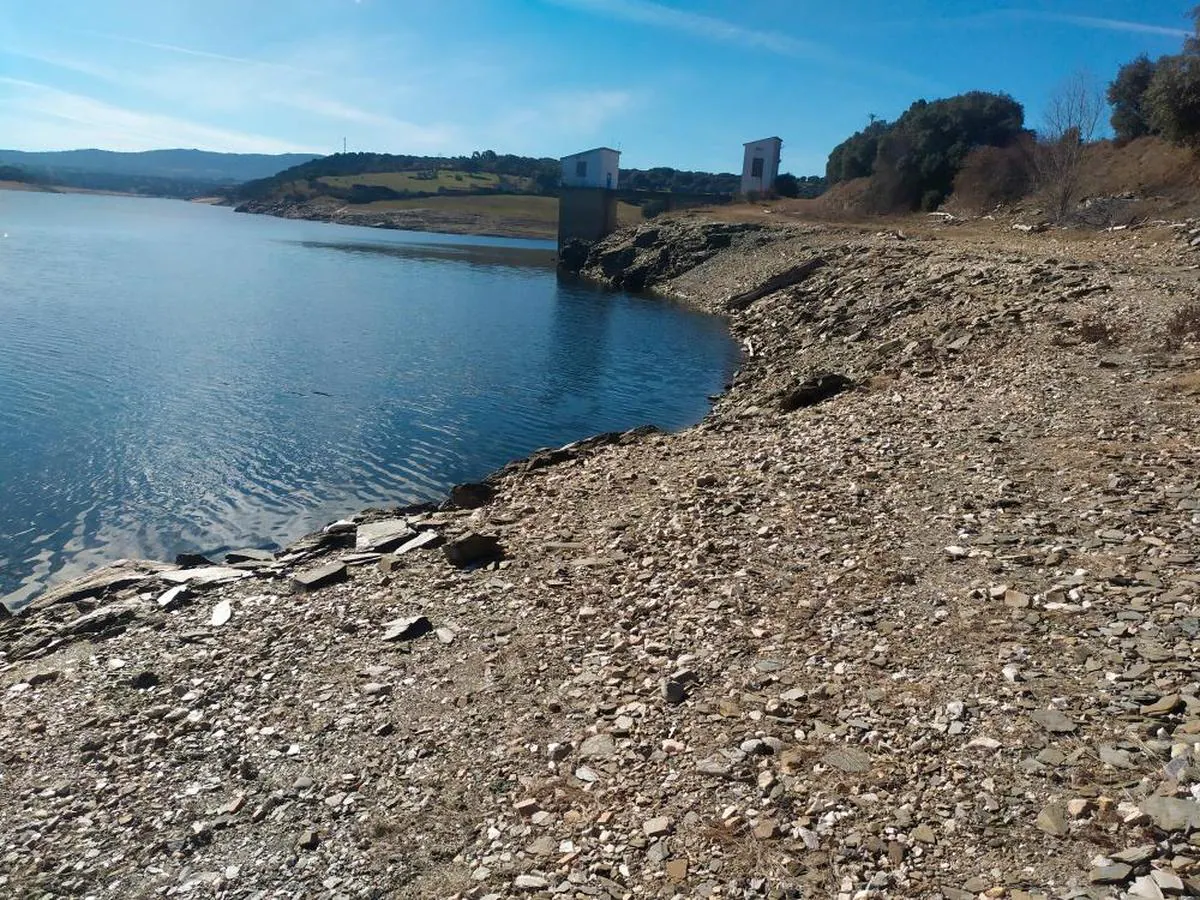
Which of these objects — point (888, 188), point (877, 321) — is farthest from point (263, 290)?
point (888, 188)

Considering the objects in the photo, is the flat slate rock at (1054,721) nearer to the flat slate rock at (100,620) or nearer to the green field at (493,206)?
the flat slate rock at (100,620)

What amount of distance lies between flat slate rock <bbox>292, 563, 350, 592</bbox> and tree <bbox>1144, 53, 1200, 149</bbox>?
4755 centimetres

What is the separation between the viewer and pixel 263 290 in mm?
60500

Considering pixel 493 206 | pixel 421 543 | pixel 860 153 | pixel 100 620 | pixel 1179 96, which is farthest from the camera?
pixel 493 206

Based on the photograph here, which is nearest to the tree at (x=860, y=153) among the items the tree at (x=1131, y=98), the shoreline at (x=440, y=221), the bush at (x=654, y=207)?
the bush at (x=654, y=207)

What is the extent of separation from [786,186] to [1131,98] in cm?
5702

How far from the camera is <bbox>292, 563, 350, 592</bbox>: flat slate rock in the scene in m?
13.7

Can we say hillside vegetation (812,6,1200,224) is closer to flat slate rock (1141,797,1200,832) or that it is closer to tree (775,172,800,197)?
tree (775,172,800,197)

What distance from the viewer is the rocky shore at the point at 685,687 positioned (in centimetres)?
646

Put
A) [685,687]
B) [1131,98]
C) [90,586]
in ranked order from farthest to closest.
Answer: [1131,98]
[90,586]
[685,687]

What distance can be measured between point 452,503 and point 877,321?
21.7 meters

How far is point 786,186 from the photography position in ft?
359

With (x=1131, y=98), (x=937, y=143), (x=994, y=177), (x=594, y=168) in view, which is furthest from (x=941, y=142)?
(x=594, y=168)

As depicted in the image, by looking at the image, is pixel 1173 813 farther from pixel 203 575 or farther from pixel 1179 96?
pixel 1179 96
